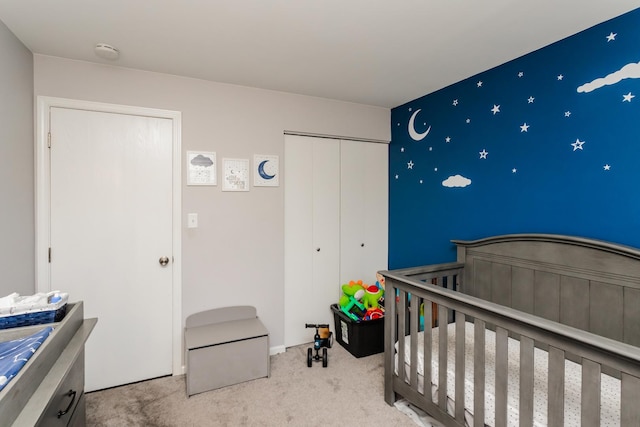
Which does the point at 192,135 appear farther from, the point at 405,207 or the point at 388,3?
the point at 405,207

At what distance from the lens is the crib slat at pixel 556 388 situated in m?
1.13

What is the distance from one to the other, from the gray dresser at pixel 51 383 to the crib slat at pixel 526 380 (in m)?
1.52

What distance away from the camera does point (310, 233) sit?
2.92 metres

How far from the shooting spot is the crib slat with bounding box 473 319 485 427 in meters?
1.40

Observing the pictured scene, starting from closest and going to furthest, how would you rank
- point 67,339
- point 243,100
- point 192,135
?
point 67,339 → point 192,135 → point 243,100

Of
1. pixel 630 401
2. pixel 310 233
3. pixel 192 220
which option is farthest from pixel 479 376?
pixel 192 220

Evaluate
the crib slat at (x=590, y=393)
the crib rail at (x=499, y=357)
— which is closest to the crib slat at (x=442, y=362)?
the crib rail at (x=499, y=357)

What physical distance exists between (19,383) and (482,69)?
9.04 ft

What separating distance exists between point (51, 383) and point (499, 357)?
1.56 metres

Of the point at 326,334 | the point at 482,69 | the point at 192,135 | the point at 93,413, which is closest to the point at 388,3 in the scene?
the point at 482,69

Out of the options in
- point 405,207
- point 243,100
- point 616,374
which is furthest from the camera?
point 405,207

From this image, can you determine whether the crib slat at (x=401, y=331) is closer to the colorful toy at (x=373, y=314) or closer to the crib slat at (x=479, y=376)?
the crib slat at (x=479, y=376)

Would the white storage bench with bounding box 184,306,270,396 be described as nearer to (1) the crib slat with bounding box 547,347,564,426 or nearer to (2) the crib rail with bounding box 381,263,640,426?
(2) the crib rail with bounding box 381,263,640,426

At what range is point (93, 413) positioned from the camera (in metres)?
1.94
